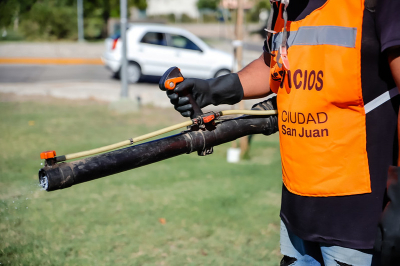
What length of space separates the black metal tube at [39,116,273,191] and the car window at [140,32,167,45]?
1163cm

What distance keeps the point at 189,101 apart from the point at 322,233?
0.66 metres

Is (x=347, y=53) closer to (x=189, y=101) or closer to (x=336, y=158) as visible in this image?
(x=336, y=158)

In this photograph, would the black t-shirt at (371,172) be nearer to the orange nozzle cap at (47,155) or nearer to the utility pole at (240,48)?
the orange nozzle cap at (47,155)

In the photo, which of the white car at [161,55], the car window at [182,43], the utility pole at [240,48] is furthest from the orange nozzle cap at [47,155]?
the car window at [182,43]

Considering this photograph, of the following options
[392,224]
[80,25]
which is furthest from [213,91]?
[80,25]

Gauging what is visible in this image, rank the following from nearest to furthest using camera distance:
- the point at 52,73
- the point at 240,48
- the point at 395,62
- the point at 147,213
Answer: the point at 395,62, the point at 147,213, the point at 240,48, the point at 52,73

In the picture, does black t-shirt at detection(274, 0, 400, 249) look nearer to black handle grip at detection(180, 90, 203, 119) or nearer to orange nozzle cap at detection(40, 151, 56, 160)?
black handle grip at detection(180, 90, 203, 119)

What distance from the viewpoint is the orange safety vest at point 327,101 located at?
4.24 ft

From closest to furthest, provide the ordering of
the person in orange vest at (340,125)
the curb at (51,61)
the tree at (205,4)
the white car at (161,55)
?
1. the person in orange vest at (340,125)
2. the white car at (161,55)
3. the curb at (51,61)
4. the tree at (205,4)

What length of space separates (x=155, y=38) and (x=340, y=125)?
12074 mm

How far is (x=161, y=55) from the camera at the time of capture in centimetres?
1280

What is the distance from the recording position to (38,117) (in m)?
7.21

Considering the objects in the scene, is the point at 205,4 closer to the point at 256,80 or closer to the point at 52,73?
the point at 52,73

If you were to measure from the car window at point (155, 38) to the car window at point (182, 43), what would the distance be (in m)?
0.26
